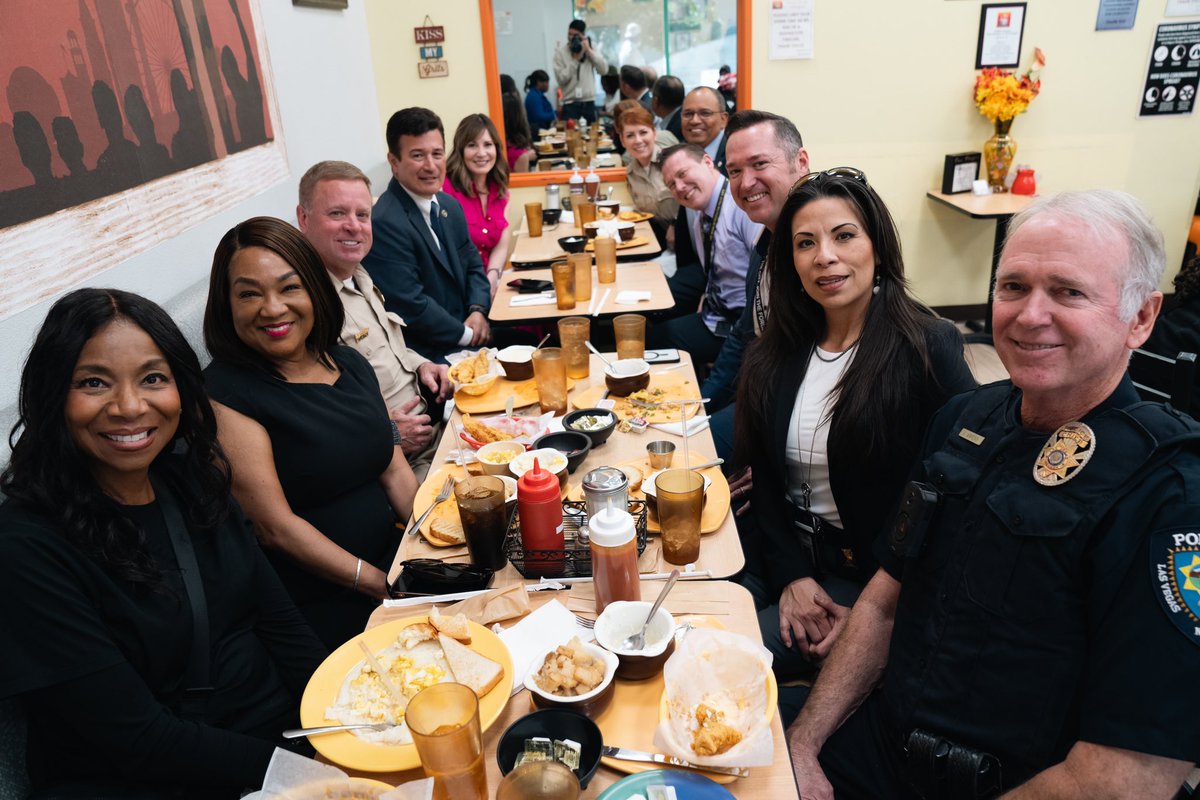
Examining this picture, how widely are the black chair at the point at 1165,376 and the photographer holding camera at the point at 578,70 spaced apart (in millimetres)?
7075

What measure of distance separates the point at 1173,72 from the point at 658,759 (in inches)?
236

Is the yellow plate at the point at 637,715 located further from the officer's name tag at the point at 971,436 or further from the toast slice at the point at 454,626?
the officer's name tag at the point at 971,436

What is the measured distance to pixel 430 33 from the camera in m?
5.05

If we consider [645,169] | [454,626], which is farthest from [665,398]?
[645,169]

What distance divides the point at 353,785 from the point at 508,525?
27.3 inches

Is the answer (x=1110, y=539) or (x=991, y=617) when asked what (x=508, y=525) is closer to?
(x=991, y=617)

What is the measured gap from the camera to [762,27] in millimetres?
4902

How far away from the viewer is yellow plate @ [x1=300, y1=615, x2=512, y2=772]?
1.08 m

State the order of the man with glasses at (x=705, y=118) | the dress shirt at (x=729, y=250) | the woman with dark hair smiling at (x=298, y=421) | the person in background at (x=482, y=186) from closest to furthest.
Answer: the woman with dark hair smiling at (x=298, y=421) < the dress shirt at (x=729, y=250) < the person in background at (x=482, y=186) < the man with glasses at (x=705, y=118)

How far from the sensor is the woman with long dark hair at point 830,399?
1823 mm

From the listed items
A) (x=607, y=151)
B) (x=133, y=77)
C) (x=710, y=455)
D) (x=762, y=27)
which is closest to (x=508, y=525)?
(x=710, y=455)

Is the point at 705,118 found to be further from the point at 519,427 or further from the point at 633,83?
the point at 519,427

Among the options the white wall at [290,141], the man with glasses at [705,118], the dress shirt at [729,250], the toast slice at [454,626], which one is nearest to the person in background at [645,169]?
the man with glasses at [705,118]

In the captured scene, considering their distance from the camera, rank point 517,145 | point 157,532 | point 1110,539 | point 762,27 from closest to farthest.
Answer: point 1110,539, point 157,532, point 762,27, point 517,145
